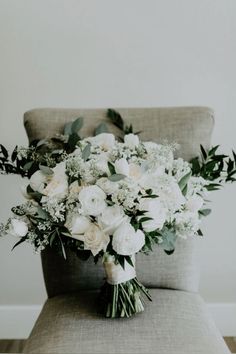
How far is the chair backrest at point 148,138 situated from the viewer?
142cm

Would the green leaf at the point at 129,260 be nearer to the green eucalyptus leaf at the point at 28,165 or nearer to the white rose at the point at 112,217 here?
the white rose at the point at 112,217

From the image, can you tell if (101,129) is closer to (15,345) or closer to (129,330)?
(129,330)

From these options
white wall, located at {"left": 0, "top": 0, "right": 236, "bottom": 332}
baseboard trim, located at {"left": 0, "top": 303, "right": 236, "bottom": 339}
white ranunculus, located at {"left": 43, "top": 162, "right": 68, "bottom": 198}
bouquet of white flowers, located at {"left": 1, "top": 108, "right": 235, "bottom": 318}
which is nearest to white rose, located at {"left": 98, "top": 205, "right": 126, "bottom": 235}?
bouquet of white flowers, located at {"left": 1, "top": 108, "right": 235, "bottom": 318}

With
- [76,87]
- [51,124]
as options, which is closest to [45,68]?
[76,87]

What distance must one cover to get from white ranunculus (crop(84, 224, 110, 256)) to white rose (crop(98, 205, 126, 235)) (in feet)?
0.06

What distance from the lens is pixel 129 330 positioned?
3.79 ft

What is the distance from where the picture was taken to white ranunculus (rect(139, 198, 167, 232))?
107 cm

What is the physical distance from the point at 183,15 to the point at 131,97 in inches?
13.4

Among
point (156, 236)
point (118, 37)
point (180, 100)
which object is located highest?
point (118, 37)

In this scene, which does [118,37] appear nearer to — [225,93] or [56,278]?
[225,93]

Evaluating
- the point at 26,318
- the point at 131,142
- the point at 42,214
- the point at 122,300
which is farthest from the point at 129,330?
the point at 26,318

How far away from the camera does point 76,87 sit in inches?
71.6

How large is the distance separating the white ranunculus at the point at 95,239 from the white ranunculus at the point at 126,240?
0.03 metres

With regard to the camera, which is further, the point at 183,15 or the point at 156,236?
the point at 183,15
